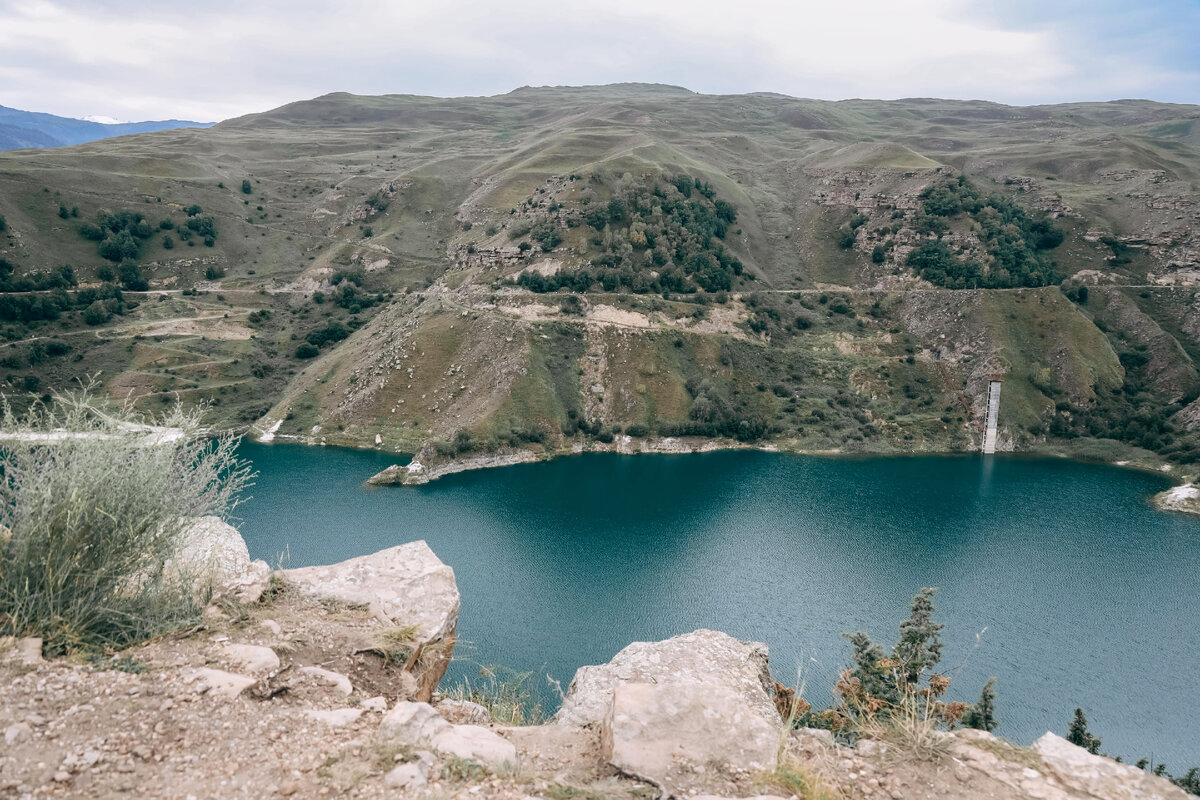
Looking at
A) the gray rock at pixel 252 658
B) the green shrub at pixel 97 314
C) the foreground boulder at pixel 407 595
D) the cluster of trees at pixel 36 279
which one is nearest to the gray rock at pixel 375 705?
the gray rock at pixel 252 658

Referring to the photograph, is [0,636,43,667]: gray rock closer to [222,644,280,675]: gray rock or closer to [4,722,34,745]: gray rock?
[4,722,34,745]: gray rock

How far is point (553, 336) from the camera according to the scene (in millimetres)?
86562

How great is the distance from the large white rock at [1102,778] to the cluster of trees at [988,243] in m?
104

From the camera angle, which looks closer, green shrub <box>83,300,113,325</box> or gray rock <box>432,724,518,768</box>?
gray rock <box>432,724,518,768</box>

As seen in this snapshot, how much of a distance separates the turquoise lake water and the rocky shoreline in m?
16.8

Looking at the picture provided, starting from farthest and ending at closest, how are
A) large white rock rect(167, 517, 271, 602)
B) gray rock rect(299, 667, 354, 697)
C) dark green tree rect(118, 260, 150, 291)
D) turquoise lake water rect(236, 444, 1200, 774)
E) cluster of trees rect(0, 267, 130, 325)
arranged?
dark green tree rect(118, 260, 150, 291) → cluster of trees rect(0, 267, 130, 325) → turquoise lake water rect(236, 444, 1200, 774) → large white rock rect(167, 517, 271, 602) → gray rock rect(299, 667, 354, 697)

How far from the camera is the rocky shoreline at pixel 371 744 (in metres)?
8.46

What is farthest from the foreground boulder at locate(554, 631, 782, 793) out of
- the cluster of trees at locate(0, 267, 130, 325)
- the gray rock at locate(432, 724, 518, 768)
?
the cluster of trees at locate(0, 267, 130, 325)

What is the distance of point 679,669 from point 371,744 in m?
15.6

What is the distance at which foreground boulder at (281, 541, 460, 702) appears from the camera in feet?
45.7

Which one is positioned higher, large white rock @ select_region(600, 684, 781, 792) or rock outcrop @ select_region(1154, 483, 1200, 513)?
large white rock @ select_region(600, 684, 781, 792)

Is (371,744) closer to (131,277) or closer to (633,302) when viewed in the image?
(633,302)

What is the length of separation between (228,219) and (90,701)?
136 metres

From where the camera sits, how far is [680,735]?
1061 cm
